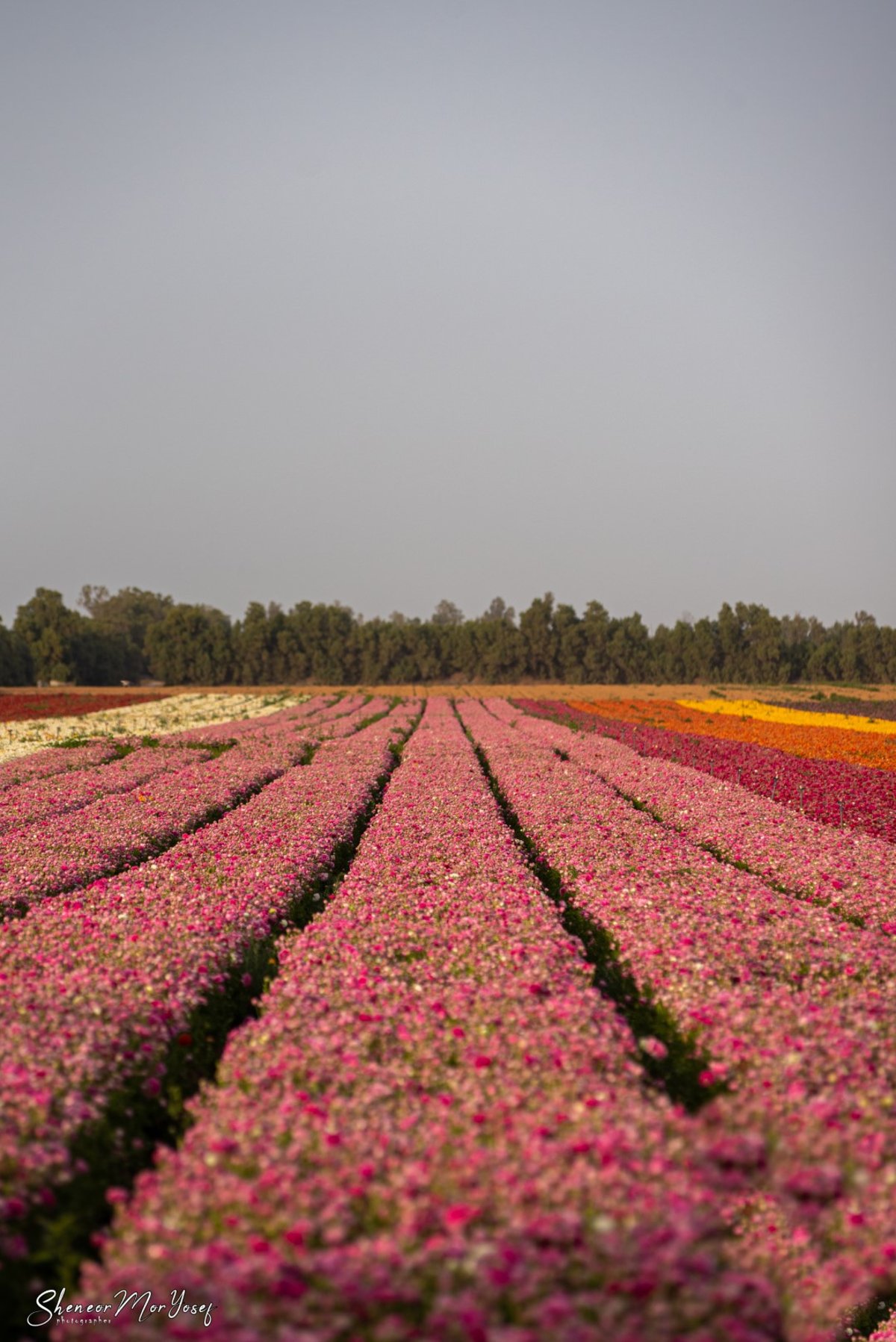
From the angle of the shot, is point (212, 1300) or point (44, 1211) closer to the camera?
point (212, 1300)

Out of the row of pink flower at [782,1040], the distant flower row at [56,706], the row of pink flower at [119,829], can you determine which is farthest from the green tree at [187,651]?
the row of pink flower at [782,1040]

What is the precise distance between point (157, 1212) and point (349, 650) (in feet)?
390

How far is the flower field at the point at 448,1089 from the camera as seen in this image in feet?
11.2

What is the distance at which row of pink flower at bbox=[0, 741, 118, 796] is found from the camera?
1997 centimetres

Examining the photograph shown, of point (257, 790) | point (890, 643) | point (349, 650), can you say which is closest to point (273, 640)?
point (349, 650)

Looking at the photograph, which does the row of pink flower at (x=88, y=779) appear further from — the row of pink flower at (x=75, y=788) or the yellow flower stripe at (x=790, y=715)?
the yellow flower stripe at (x=790, y=715)

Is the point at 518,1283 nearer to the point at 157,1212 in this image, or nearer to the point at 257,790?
the point at 157,1212

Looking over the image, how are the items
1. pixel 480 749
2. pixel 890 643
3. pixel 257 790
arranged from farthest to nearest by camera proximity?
pixel 890 643
pixel 480 749
pixel 257 790

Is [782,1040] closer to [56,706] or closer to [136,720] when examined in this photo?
[136,720]

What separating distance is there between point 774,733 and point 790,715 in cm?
1914

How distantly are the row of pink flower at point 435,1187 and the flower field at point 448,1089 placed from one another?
0.7 inches

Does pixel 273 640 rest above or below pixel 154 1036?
above

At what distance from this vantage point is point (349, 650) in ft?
400

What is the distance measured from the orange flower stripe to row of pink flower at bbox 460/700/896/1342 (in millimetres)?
17662
